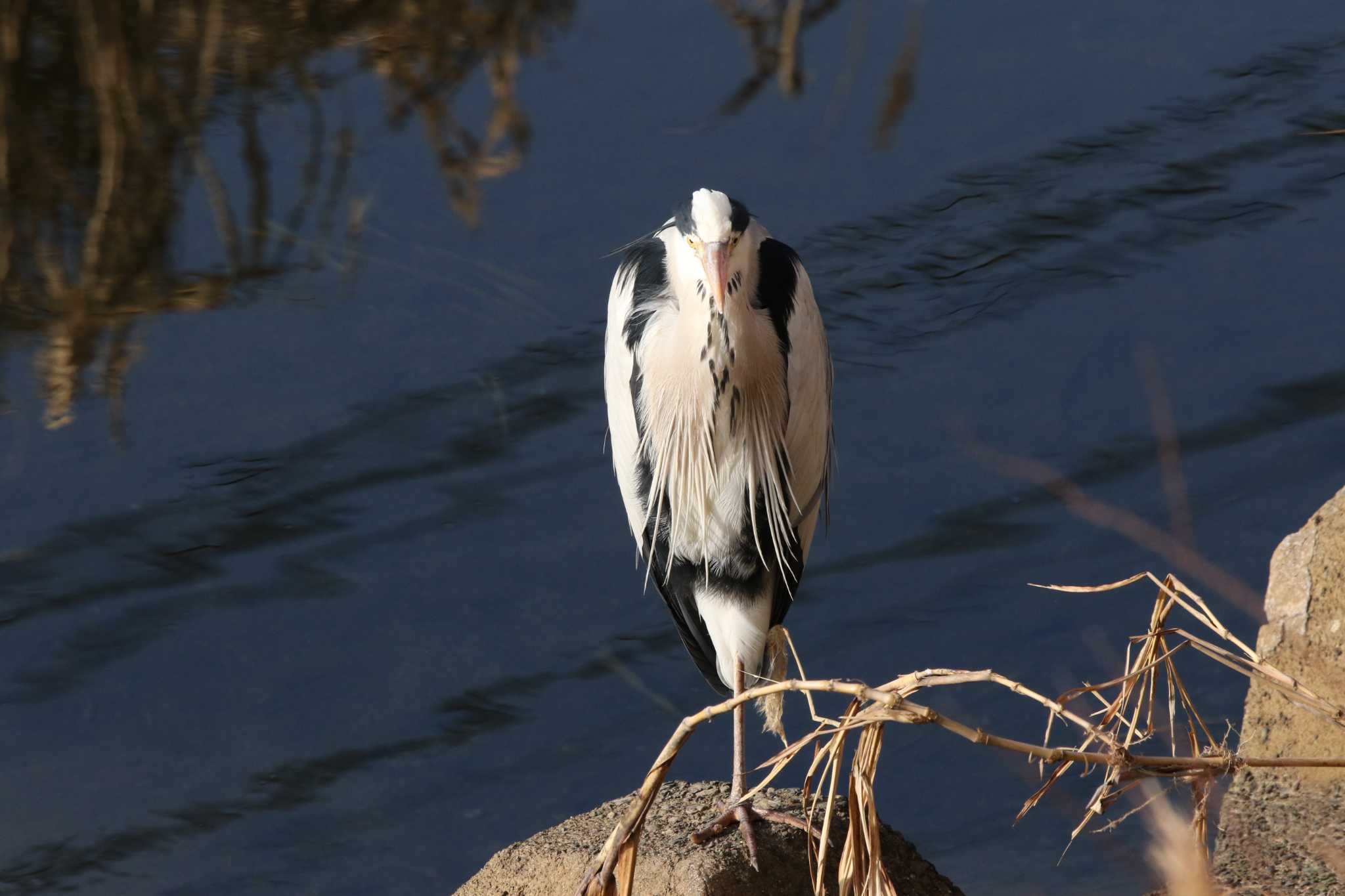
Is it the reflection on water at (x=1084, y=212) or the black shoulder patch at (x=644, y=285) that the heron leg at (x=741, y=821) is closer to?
the black shoulder patch at (x=644, y=285)

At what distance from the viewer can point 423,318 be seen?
6.08 m

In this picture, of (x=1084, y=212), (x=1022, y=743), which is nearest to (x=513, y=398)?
(x=1084, y=212)

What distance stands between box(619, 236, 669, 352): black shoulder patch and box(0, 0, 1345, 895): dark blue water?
1.67 meters

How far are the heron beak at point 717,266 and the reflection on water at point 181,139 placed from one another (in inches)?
140

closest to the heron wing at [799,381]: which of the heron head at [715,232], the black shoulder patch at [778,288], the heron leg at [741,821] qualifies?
the black shoulder patch at [778,288]

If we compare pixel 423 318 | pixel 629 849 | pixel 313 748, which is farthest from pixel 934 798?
pixel 629 849

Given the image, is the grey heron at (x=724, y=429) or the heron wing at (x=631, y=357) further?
the heron wing at (x=631, y=357)

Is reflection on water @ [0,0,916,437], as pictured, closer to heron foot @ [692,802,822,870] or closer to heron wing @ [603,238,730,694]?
heron wing @ [603,238,730,694]

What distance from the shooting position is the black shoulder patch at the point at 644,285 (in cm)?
313

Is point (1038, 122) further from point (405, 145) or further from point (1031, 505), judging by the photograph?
point (405, 145)

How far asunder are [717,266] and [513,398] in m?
3.35

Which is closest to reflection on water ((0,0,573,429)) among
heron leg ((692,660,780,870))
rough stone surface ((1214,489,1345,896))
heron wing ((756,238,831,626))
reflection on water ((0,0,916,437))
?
reflection on water ((0,0,916,437))

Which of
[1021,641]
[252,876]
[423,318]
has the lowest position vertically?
[252,876]

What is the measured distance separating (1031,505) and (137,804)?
10.1 ft
